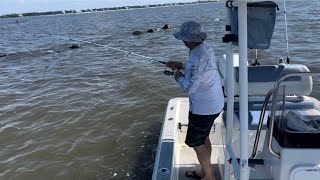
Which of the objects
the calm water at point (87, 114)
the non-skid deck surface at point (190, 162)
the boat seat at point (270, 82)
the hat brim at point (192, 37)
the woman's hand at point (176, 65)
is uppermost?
the hat brim at point (192, 37)

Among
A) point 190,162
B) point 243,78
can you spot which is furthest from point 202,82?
point 190,162

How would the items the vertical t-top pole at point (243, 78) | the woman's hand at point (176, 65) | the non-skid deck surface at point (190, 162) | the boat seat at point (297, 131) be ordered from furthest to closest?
the non-skid deck surface at point (190, 162) → the woman's hand at point (176, 65) → the boat seat at point (297, 131) → the vertical t-top pole at point (243, 78)

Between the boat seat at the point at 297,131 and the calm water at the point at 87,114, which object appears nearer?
the boat seat at the point at 297,131

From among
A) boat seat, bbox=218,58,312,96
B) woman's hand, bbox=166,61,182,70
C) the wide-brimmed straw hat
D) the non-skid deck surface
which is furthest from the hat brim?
the non-skid deck surface

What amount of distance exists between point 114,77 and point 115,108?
161 inches

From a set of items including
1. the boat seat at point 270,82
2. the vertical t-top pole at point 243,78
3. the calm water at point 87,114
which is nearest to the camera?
the vertical t-top pole at point 243,78

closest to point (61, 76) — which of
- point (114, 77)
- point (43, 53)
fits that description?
point (114, 77)

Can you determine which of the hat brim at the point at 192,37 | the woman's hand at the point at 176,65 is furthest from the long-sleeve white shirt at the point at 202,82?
the woman's hand at the point at 176,65

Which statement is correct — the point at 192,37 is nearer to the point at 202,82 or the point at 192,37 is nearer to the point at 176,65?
the point at 202,82

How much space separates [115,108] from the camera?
9445 mm

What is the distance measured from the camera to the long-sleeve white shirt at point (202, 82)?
3445 millimetres

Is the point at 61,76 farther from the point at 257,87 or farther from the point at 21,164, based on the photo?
the point at 257,87

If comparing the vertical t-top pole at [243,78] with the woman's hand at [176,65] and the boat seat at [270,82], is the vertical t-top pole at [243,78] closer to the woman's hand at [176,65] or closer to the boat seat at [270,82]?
the woman's hand at [176,65]

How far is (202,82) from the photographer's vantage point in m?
3.51
